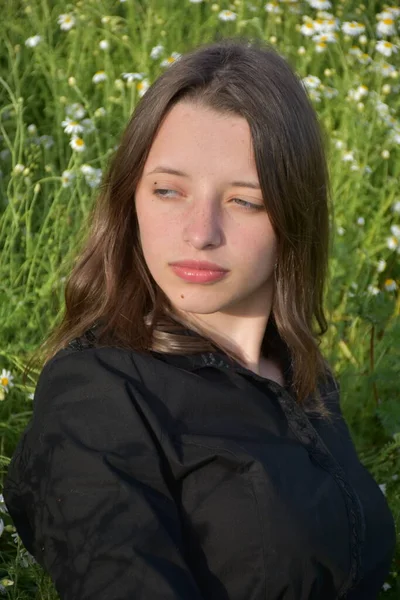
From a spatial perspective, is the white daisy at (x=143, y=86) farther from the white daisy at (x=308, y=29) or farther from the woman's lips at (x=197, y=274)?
the woman's lips at (x=197, y=274)

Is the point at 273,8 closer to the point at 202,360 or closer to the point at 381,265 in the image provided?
the point at 381,265

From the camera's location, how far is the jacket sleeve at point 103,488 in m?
1.29

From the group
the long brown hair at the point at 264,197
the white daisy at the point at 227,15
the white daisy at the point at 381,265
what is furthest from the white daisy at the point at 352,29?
the long brown hair at the point at 264,197

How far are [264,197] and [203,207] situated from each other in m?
0.10

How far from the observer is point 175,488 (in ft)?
4.60

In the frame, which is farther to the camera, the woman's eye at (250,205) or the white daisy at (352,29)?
the white daisy at (352,29)

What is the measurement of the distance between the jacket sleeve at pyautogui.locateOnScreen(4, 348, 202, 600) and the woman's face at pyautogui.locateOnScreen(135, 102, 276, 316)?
0.16 metres

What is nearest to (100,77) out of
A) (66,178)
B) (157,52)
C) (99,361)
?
(157,52)

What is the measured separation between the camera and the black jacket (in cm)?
130

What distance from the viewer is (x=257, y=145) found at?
1.48 m

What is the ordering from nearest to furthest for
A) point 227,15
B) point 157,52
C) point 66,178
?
point 66,178
point 157,52
point 227,15

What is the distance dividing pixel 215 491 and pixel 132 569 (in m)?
0.18

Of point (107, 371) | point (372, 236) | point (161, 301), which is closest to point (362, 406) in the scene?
point (372, 236)

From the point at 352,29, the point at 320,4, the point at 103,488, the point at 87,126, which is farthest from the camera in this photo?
the point at 320,4
